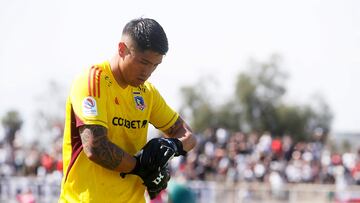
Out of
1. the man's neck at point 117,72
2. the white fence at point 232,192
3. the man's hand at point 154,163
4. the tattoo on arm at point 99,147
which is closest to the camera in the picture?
the tattoo on arm at point 99,147

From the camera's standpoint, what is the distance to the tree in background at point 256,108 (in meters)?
61.9

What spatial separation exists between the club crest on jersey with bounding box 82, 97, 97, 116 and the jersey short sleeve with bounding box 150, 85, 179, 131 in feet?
2.27

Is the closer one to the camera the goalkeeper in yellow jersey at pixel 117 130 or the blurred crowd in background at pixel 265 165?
the goalkeeper in yellow jersey at pixel 117 130

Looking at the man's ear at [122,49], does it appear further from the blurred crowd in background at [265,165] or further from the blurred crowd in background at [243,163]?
the blurred crowd in background at [265,165]

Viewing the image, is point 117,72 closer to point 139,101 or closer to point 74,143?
point 139,101

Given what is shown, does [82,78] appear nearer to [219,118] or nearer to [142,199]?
[142,199]

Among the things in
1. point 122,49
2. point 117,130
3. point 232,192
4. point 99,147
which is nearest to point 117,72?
point 122,49

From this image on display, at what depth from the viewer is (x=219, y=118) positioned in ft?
212

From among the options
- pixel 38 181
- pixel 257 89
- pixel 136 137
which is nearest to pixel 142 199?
pixel 136 137

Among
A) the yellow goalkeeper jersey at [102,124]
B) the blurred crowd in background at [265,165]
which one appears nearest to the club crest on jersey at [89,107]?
the yellow goalkeeper jersey at [102,124]

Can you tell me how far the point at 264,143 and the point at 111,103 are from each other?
1805 cm

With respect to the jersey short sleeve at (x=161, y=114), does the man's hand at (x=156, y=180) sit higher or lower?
lower

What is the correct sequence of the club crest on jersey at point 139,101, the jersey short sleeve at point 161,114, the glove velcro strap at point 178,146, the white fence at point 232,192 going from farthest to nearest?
the white fence at point 232,192, the jersey short sleeve at point 161,114, the glove velcro strap at point 178,146, the club crest on jersey at point 139,101

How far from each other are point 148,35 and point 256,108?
58.7 meters
